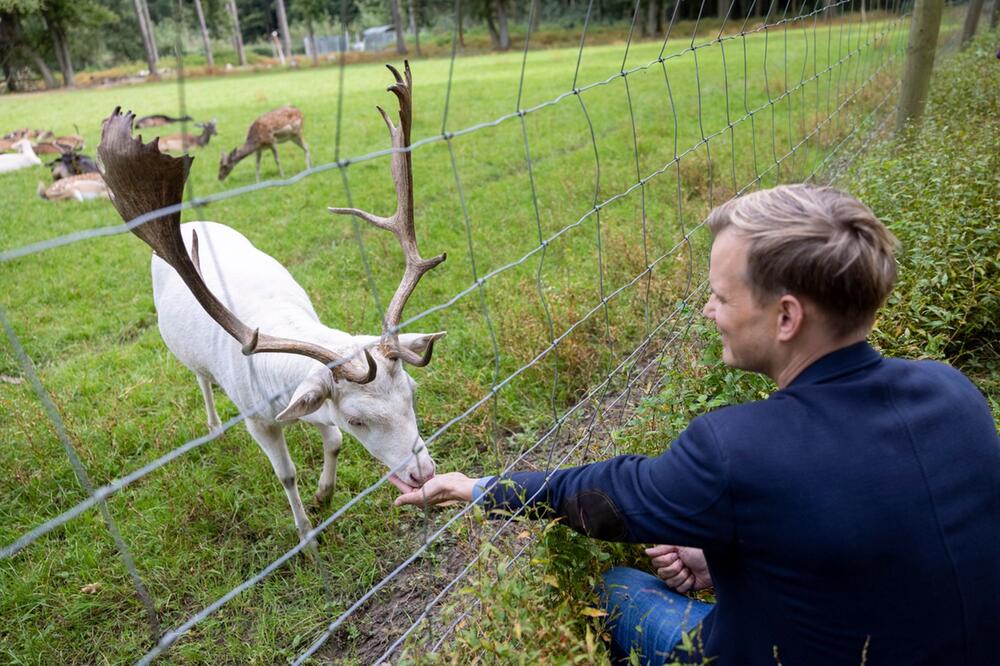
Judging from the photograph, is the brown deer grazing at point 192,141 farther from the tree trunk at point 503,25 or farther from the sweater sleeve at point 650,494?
the tree trunk at point 503,25

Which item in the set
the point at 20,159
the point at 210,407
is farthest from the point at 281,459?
the point at 20,159

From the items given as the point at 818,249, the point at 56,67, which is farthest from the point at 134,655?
the point at 56,67

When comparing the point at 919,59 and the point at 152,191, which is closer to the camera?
the point at 152,191

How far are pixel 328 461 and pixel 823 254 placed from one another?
8.95ft

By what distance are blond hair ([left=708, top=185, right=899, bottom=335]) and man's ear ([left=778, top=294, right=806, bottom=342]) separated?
2 cm

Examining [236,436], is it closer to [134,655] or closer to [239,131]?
[134,655]

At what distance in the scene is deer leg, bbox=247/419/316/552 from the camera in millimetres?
3416

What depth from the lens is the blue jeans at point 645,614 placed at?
208 cm

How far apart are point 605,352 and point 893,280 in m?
3.02

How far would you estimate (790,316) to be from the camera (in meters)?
1.67

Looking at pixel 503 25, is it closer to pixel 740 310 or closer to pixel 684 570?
pixel 684 570

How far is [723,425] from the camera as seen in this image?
5.17 ft

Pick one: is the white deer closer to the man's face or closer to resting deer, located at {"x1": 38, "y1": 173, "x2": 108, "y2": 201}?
resting deer, located at {"x1": 38, "y1": 173, "x2": 108, "y2": 201}

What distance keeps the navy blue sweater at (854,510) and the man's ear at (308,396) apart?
4.97 feet
